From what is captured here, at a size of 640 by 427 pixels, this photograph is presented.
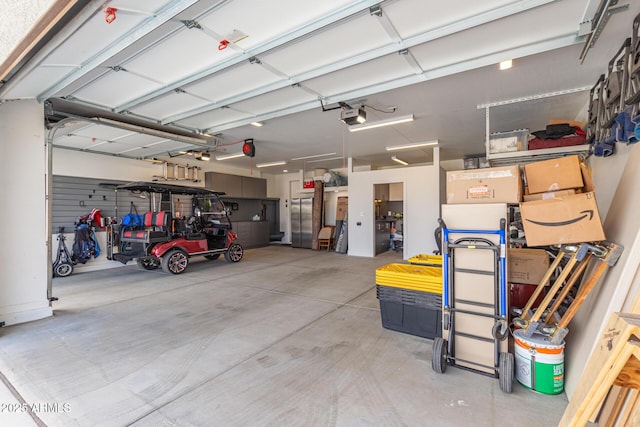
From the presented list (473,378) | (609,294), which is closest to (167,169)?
(473,378)

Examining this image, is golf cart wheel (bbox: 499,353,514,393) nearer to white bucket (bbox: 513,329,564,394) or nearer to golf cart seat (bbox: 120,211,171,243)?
white bucket (bbox: 513,329,564,394)

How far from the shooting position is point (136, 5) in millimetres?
2029

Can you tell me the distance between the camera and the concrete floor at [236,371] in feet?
6.10

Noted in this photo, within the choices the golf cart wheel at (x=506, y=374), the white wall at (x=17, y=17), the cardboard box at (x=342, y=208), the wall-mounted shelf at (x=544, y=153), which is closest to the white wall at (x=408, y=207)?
the cardboard box at (x=342, y=208)

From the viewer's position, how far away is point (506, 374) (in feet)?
6.77

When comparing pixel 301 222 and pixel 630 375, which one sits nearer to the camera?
pixel 630 375

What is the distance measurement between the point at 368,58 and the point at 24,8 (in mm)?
2564

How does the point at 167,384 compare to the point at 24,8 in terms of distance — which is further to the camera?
the point at 167,384

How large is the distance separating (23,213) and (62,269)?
3.18 metres

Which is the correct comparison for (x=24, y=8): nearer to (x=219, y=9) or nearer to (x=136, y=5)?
(x=136, y=5)

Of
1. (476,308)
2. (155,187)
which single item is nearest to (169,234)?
(155,187)

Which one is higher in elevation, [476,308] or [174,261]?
[476,308]

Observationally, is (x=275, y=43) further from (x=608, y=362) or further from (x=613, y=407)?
(x=613, y=407)

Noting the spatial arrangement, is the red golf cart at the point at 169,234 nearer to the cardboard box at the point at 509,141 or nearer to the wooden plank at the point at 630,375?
the cardboard box at the point at 509,141
